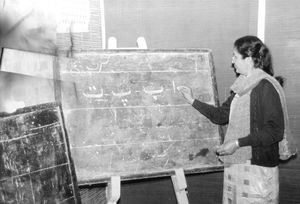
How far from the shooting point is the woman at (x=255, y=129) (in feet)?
6.82

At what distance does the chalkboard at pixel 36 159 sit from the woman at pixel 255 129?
109cm

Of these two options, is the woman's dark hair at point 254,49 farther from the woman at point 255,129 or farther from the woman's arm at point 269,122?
the woman's arm at point 269,122

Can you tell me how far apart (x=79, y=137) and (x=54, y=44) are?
2.75ft

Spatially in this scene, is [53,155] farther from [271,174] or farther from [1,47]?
[271,174]

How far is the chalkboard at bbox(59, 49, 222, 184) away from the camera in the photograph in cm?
232

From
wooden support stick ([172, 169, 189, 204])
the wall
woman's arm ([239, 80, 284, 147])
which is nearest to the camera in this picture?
woman's arm ([239, 80, 284, 147])

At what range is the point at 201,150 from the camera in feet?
8.24

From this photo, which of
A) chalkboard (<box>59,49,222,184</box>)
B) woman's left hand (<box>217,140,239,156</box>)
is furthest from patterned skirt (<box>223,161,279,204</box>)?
chalkboard (<box>59,49,222,184</box>)

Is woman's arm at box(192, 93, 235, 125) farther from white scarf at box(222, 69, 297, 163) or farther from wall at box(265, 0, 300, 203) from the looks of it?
wall at box(265, 0, 300, 203)

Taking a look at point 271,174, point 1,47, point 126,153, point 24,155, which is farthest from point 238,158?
point 1,47

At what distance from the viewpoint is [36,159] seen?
202 centimetres

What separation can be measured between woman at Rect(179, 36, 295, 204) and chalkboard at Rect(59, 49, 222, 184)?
1.02 ft

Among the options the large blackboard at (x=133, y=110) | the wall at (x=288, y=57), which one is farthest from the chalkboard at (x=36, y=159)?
the wall at (x=288, y=57)

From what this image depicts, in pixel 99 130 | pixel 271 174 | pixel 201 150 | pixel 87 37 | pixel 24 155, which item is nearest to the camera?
pixel 24 155
